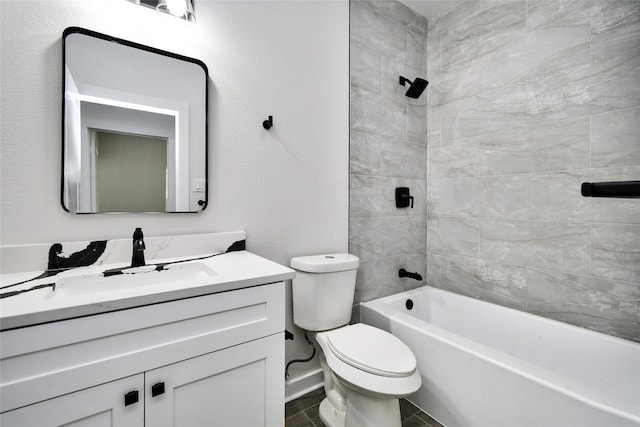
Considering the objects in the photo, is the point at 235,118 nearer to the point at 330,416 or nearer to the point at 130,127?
the point at 130,127

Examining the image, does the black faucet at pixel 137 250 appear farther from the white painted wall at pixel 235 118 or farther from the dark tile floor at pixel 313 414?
the dark tile floor at pixel 313 414

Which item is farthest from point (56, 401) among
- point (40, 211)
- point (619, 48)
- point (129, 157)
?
point (619, 48)

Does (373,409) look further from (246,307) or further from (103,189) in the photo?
(103,189)

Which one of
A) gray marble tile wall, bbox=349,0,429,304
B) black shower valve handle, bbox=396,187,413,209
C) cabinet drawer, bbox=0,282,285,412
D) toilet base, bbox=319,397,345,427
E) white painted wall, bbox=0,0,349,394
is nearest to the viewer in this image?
cabinet drawer, bbox=0,282,285,412

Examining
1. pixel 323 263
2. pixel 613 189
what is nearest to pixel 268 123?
pixel 323 263

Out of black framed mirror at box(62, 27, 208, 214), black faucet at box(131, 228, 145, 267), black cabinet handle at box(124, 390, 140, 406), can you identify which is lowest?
black cabinet handle at box(124, 390, 140, 406)

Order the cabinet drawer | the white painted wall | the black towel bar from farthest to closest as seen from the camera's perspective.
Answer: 1. the white painted wall
2. the black towel bar
3. the cabinet drawer

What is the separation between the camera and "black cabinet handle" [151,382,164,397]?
2.51 ft

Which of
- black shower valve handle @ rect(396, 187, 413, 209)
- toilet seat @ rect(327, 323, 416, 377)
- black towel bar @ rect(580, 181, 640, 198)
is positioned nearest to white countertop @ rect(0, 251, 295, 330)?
toilet seat @ rect(327, 323, 416, 377)

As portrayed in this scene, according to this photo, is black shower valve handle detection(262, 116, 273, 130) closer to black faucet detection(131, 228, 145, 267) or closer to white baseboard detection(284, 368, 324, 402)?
black faucet detection(131, 228, 145, 267)

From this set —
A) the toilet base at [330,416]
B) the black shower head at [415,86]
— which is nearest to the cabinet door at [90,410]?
the toilet base at [330,416]

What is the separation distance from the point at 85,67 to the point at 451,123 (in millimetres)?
2150

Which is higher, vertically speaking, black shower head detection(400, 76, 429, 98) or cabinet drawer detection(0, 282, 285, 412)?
black shower head detection(400, 76, 429, 98)

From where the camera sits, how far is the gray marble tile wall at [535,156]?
4.51 feet
